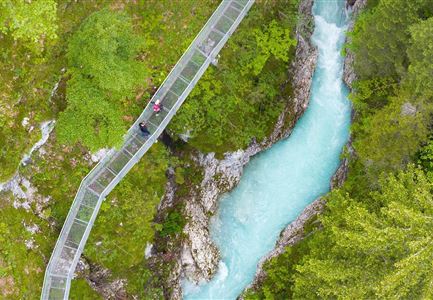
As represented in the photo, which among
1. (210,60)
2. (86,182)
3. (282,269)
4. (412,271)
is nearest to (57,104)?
(86,182)

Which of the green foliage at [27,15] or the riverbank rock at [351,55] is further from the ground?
the riverbank rock at [351,55]

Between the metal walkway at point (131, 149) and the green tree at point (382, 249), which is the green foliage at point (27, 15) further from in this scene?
the green tree at point (382, 249)

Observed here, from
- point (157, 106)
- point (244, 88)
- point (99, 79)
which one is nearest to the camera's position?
point (99, 79)

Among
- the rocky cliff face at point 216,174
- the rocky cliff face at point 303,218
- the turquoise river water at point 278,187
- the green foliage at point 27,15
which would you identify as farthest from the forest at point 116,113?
the rocky cliff face at point 303,218

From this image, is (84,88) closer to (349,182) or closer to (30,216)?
(30,216)

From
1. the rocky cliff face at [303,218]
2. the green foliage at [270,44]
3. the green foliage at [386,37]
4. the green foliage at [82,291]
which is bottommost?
the green foliage at [82,291]

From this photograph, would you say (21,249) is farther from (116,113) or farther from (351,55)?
(351,55)

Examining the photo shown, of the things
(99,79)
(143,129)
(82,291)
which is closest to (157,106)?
(143,129)
